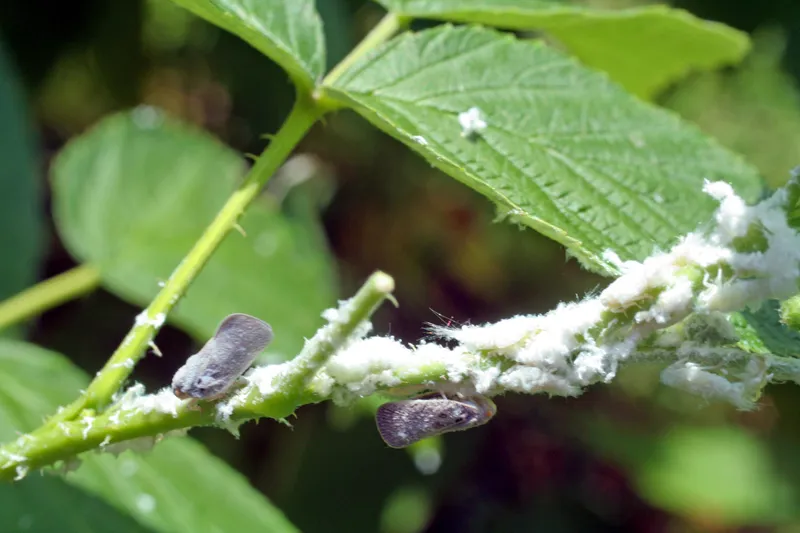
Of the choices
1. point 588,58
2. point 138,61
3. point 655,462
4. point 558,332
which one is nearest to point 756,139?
point 655,462

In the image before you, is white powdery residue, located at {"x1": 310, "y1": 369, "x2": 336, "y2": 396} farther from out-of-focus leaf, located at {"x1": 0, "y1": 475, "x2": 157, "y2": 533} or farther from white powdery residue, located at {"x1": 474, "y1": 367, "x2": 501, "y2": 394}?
out-of-focus leaf, located at {"x1": 0, "y1": 475, "x2": 157, "y2": 533}

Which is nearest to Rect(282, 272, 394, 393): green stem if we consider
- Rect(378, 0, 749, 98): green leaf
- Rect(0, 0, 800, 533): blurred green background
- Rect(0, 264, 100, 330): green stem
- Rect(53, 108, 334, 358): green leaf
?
Rect(378, 0, 749, 98): green leaf

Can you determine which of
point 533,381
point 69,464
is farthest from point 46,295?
point 533,381

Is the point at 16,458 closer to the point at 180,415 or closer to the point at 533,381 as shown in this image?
the point at 180,415

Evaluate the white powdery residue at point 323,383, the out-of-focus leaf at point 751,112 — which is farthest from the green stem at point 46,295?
the out-of-focus leaf at point 751,112

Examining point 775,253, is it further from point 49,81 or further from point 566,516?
Answer: point 49,81

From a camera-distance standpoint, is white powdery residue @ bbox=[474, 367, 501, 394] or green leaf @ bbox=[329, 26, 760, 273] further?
green leaf @ bbox=[329, 26, 760, 273]
